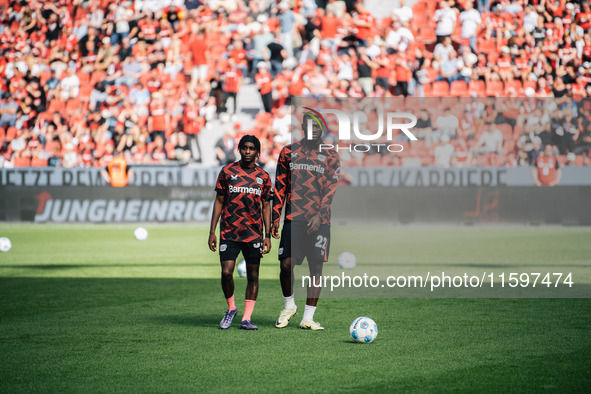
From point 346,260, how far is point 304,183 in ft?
16.8

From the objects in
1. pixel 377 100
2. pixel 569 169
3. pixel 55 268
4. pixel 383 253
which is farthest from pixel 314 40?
pixel 55 268

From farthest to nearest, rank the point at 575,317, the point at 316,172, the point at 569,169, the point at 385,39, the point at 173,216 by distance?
1. the point at 385,39
2. the point at 173,216
3. the point at 569,169
4. the point at 575,317
5. the point at 316,172

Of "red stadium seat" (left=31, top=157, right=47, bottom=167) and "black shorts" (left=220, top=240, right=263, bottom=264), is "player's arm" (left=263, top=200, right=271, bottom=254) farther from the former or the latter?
"red stadium seat" (left=31, top=157, right=47, bottom=167)

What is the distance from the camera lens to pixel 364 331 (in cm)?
773

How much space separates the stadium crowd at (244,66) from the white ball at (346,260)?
9.84 m

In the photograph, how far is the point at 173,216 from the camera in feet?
83.5

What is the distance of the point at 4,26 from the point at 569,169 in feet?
74.0

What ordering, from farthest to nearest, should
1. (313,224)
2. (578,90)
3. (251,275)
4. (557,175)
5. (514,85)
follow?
(514,85)
(578,90)
(557,175)
(251,275)
(313,224)

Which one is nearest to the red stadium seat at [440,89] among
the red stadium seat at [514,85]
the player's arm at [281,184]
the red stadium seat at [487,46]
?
the red stadium seat at [514,85]

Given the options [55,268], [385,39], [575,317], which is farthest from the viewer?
[385,39]

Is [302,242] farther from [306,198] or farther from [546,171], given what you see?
[546,171]

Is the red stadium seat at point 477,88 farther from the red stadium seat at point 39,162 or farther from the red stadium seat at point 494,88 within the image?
the red stadium seat at point 39,162

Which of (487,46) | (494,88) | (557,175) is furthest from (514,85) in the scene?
(557,175)

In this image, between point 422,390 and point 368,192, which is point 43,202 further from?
point 422,390
